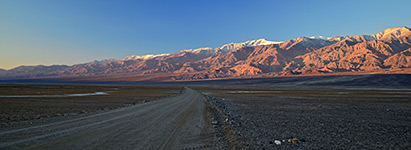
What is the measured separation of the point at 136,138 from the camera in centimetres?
867

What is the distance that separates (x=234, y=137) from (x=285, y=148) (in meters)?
2.21

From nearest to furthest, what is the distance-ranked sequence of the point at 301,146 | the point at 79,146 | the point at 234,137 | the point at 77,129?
the point at 79,146, the point at 301,146, the point at 234,137, the point at 77,129

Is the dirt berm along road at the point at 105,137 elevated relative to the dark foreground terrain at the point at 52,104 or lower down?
elevated

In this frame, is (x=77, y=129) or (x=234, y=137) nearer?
(x=234, y=137)

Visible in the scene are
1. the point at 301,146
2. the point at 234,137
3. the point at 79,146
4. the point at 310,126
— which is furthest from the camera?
the point at 310,126

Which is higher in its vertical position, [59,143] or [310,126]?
[59,143]

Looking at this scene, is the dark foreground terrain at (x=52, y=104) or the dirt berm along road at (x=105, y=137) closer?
the dirt berm along road at (x=105, y=137)

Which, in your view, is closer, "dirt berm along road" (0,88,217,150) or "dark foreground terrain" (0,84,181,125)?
"dirt berm along road" (0,88,217,150)

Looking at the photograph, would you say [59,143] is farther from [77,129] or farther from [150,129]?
[150,129]

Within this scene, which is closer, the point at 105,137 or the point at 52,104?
the point at 105,137

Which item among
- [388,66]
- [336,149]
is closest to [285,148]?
[336,149]

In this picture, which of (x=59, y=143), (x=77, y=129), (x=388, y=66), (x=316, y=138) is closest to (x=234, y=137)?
(x=316, y=138)

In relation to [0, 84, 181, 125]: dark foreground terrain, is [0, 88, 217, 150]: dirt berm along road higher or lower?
higher

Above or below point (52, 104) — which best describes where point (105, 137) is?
above
